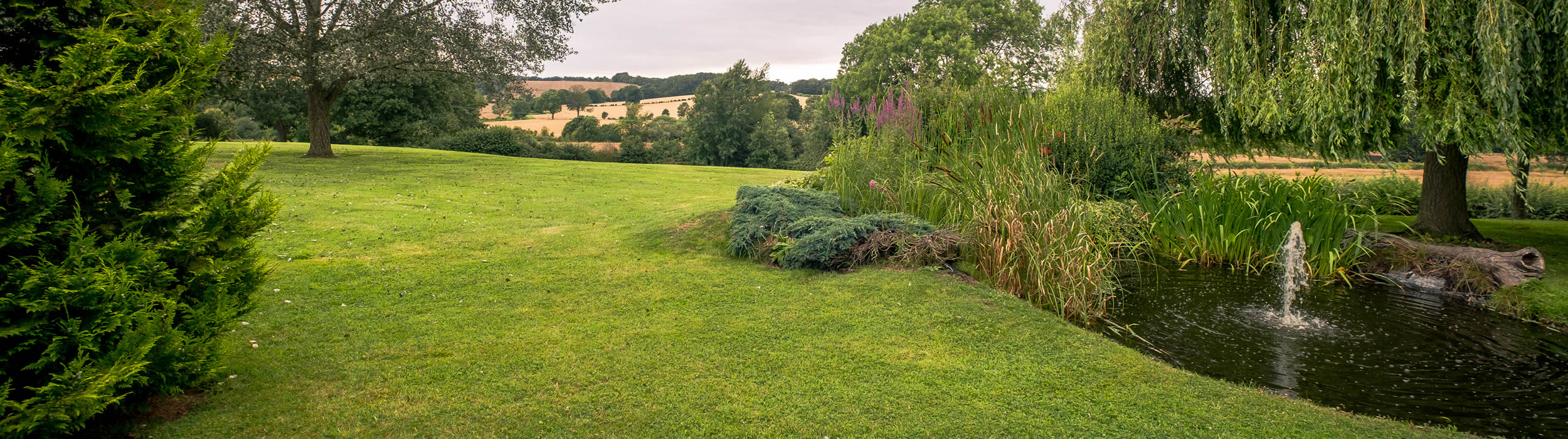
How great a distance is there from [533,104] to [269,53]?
52.2 metres

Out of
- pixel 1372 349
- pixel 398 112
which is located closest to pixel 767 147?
pixel 398 112

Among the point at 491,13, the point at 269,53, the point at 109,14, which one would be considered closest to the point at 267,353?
the point at 109,14

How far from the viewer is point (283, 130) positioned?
36.7 meters

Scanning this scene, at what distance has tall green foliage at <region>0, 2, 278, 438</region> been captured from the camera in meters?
2.51

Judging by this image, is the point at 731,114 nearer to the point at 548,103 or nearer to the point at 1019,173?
the point at 548,103

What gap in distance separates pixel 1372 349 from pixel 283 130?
44160mm

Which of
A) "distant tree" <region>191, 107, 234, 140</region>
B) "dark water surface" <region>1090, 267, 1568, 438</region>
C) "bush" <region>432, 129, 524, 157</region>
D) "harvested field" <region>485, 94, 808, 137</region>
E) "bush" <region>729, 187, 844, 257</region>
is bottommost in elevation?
"dark water surface" <region>1090, 267, 1568, 438</region>

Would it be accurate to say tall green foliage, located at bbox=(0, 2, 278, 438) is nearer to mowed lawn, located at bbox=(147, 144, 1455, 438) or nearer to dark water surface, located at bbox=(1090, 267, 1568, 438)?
mowed lawn, located at bbox=(147, 144, 1455, 438)

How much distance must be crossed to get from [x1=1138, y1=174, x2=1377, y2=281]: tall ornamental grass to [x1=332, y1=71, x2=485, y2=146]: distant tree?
1099 inches

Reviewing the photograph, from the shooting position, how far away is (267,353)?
4043 mm

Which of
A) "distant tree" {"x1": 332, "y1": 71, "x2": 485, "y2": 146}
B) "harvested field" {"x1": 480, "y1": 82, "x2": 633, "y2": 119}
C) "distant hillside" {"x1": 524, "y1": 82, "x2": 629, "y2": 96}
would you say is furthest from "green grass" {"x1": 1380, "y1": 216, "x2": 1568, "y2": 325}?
"distant hillside" {"x1": 524, "y1": 82, "x2": 629, "y2": 96}

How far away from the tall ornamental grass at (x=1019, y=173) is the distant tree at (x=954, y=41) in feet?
67.8

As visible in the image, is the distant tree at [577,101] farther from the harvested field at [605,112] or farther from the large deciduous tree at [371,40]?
the large deciduous tree at [371,40]

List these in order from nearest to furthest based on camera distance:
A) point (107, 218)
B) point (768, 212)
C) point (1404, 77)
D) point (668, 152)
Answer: point (107, 218)
point (1404, 77)
point (768, 212)
point (668, 152)
